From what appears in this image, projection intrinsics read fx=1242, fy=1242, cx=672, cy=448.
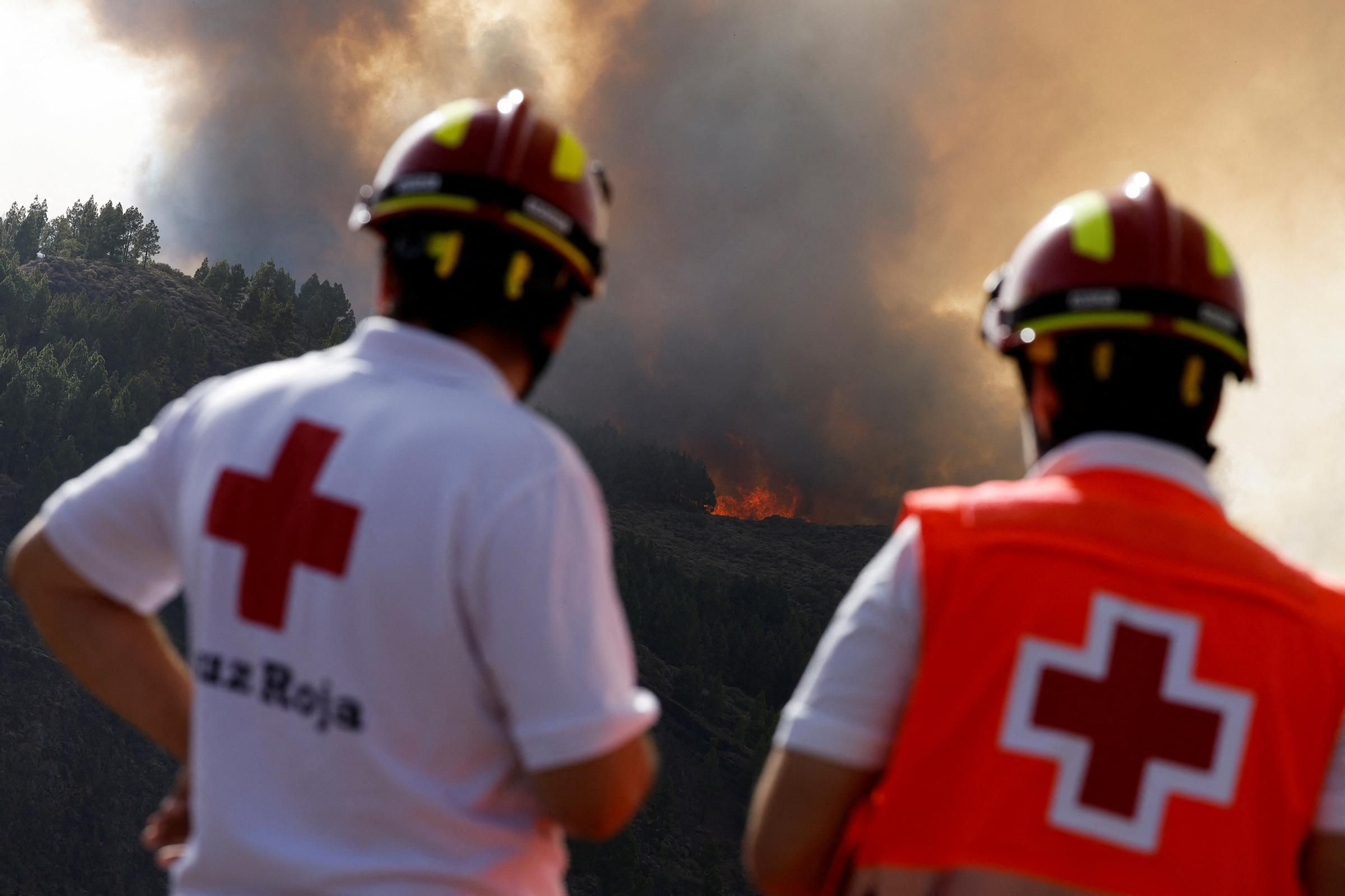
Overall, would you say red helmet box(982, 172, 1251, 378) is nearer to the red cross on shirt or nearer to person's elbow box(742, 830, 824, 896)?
the red cross on shirt

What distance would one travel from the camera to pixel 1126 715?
2.69 meters

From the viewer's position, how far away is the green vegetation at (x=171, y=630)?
6819 centimetres

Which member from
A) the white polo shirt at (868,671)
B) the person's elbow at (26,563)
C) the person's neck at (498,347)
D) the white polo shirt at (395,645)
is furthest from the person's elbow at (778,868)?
the person's elbow at (26,563)

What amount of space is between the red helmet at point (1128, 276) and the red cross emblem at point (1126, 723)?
0.84 meters

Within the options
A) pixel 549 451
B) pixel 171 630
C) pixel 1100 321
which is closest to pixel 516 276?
pixel 549 451

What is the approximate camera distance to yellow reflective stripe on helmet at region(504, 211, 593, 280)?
3.23 metres

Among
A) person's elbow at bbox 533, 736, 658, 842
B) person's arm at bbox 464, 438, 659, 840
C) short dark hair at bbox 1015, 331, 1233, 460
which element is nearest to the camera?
person's arm at bbox 464, 438, 659, 840

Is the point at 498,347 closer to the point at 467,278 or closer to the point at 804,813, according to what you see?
the point at 467,278

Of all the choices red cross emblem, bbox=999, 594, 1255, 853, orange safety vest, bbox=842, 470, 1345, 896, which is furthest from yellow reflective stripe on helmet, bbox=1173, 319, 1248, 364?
red cross emblem, bbox=999, 594, 1255, 853

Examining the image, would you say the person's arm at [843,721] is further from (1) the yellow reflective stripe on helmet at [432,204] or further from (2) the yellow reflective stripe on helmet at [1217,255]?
(1) the yellow reflective stripe on helmet at [432,204]

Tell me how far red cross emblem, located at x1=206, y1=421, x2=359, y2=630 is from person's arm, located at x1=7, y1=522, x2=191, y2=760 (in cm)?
72

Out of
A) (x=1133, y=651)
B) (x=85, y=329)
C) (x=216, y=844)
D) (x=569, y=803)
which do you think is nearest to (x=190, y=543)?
A: (x=216, y=844)

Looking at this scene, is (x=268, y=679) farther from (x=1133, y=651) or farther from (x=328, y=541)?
(x=1133, y=651)

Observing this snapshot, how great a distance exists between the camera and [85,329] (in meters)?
109
